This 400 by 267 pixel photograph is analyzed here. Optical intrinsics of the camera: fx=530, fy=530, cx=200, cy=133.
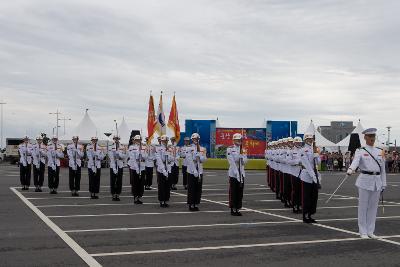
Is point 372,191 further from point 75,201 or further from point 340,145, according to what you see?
point 340,145

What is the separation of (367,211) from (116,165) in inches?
366

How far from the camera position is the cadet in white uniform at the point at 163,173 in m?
14.9

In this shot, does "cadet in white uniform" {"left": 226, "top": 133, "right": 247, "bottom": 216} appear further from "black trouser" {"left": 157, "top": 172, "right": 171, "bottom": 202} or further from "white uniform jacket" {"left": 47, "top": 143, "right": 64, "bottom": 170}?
"white uniform jacket" {"left": 47, "top": 143, "right": 64, "bottom": 170}

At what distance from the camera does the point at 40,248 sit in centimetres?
830

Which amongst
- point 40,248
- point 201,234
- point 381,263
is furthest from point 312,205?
point 40,248

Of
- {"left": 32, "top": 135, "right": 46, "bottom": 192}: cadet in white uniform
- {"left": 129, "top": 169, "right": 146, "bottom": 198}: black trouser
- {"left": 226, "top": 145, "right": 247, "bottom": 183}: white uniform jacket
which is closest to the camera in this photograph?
{"left": 226, "top": 145, "right": 247, "bottom": 183}: white uniform jacket

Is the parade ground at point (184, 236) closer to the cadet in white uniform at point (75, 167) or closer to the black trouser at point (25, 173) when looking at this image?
the cadet in white uniform at point (75, 167)

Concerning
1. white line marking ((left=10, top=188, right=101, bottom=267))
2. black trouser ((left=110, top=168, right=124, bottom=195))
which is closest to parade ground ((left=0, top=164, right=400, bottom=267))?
white line marking ((left=10, top=188, right=101, bottom=267))

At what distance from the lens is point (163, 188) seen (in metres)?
14.9

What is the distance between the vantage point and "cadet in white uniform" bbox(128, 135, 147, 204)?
1603 centimetres

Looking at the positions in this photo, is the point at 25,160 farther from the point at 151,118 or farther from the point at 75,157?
the point at 151,118

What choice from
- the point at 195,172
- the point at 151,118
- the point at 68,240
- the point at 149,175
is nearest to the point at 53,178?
the point at 149,175

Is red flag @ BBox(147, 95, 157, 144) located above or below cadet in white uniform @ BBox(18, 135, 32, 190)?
above

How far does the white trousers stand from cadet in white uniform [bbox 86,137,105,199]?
9.78 metres
